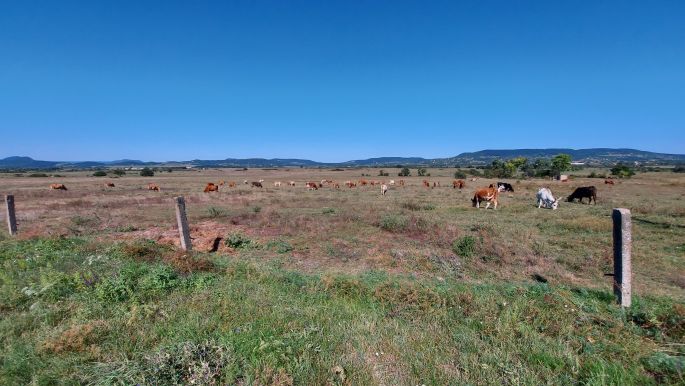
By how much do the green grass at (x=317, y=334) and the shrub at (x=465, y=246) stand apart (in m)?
4.39

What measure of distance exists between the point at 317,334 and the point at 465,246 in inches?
287

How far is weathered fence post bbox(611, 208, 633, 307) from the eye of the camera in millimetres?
4520

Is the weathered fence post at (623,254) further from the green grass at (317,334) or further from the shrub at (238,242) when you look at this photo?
the shrub at (238,242)

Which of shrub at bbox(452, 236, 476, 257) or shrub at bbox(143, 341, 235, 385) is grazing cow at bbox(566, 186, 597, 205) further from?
shrub at bbox(143, 341, 235, 385)

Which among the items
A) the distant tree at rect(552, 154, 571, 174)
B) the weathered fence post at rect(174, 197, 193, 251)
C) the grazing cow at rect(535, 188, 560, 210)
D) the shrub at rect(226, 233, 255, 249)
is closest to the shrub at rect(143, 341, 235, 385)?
the weathered fence post at rect(174, 197, 193, 251)

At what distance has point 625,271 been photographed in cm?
454

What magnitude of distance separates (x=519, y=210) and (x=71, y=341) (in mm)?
21252

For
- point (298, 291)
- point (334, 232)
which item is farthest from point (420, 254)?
point (298, 291)

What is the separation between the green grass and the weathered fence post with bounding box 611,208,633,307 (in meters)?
0.20

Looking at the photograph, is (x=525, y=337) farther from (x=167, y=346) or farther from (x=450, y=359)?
(x=167, y=346)

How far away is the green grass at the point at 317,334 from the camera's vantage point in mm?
2857

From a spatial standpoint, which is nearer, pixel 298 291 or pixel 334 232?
pixel 298 291

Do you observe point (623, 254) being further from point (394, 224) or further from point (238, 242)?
point (238, 242)

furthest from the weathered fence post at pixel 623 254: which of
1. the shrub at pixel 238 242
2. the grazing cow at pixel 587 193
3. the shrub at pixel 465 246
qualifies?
the grazing cow at pixel 587 193
